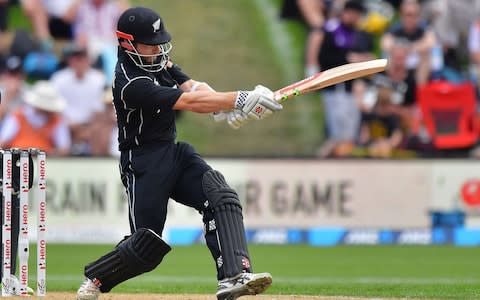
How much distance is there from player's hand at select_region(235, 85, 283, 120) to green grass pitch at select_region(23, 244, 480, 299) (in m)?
2.29

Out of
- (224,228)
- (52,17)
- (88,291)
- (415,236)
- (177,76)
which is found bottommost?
(415,236)

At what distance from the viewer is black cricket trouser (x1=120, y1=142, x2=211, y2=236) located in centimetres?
694

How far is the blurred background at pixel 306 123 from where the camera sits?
576 inches

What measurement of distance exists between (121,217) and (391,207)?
140 inches

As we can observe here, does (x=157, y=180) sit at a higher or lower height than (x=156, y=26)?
lower

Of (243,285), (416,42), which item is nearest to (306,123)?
(416,42)

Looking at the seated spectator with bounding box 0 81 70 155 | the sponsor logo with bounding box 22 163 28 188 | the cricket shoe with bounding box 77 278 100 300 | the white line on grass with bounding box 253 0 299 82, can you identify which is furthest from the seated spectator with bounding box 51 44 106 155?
the cricket shoe with bounding box 77 278 100 300

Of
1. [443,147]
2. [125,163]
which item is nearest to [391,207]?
[443,147]

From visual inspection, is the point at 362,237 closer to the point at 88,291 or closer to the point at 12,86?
the point at 12,86

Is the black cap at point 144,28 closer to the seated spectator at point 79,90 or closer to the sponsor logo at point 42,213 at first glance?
the sponsor logo at point 42,213

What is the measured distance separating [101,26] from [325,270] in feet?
20.2

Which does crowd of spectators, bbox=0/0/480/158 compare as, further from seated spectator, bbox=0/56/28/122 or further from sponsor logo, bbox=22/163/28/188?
sponsor logo, bbox=22/163/28/188

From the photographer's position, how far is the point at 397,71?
15.5m

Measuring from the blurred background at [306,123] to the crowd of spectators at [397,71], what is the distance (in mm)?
20
